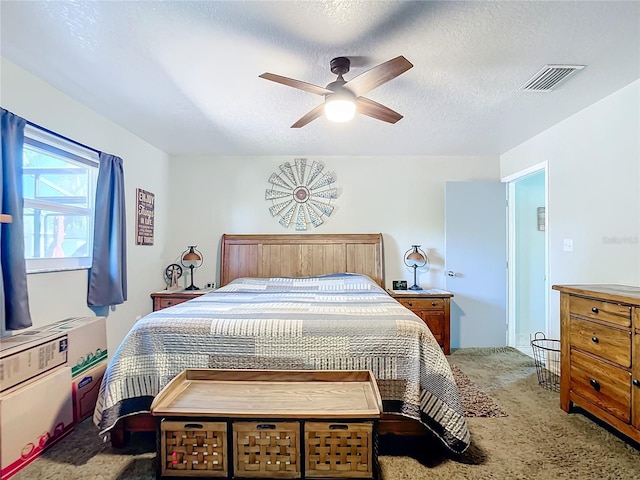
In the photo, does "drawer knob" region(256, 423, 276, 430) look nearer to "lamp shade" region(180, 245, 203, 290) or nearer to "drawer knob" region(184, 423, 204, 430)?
"drawer knob" region(184, 423, 204, 430)

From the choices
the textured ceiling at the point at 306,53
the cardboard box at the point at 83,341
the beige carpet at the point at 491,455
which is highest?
the textured ceiling at the point at 306,53

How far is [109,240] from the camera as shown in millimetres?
3125

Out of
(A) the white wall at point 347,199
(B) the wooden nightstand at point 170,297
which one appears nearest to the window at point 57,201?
(B) the wooden nightstand at point 170,297

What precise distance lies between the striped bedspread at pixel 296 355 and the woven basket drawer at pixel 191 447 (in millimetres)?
479

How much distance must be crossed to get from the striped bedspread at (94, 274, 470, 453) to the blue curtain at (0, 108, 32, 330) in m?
0.66

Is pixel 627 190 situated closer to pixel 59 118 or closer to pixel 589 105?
pixel 589 105

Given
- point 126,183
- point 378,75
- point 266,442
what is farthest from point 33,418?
point 378,75

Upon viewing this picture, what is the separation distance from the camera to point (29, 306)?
2.34 metres

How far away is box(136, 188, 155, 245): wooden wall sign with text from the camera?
3799 millimetres

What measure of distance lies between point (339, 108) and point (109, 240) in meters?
2.32

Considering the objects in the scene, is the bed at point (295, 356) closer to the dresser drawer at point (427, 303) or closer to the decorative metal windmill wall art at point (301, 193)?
the dresser drawer at point (427, 303)

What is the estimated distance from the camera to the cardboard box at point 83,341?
2.38 meters

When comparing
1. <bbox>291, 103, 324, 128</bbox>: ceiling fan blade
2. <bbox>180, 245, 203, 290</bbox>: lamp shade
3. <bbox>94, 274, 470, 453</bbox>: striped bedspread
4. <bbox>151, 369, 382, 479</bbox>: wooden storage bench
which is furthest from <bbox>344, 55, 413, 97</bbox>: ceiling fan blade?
<bbox>180, 245, 203, 290</bbox>: lamp shade

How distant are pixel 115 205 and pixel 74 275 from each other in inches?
27.8
